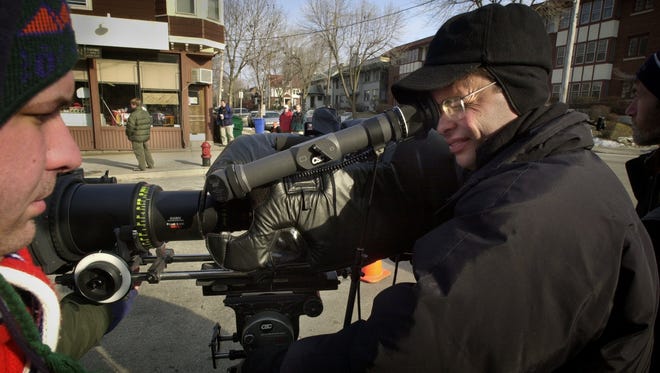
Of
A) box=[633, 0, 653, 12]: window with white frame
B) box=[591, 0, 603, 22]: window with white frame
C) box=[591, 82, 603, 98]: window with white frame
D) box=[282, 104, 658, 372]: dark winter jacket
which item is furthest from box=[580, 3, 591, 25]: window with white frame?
box=[282, 104, 658, 372]: dark winter jacket

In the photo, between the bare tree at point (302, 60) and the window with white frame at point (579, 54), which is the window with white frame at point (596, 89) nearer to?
the window with white frame at point (579, 54)

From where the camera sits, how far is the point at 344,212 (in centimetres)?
162

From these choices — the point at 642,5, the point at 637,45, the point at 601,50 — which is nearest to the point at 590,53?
the point at 601,50

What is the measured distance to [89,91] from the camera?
1180 cm

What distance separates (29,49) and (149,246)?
1.22 meters

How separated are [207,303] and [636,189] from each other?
11.7ft

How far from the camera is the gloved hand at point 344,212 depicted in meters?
1.57

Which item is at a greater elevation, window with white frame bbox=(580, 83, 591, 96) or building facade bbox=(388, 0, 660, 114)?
building facade bbox=(388, 0, 660, 114)

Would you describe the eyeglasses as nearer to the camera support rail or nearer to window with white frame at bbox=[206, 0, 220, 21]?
the camera support rail

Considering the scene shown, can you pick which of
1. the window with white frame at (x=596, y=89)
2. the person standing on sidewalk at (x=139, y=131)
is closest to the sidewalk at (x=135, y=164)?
the person standing on sidewalk at (x=139, y=131)

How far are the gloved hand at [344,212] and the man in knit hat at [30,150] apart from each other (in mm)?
677

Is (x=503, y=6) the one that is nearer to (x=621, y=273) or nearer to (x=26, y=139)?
(x=621, y=273)

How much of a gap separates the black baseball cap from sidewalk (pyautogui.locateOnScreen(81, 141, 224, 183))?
9099 mm

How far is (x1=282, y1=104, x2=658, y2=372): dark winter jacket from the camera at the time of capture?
0.86 meters
